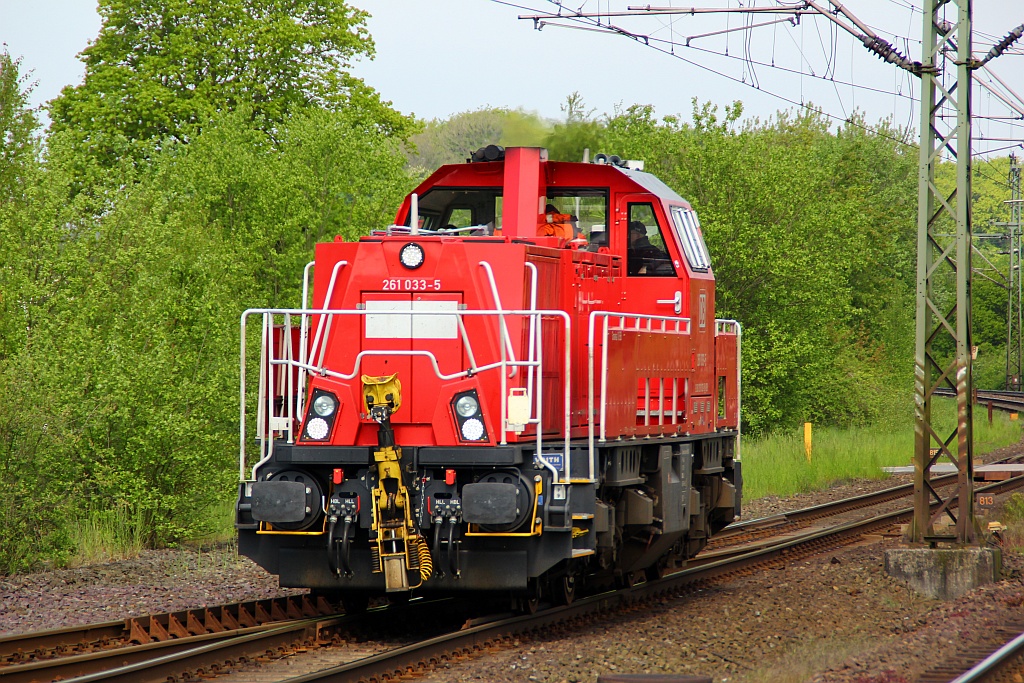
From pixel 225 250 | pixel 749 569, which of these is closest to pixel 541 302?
pixel 749 569

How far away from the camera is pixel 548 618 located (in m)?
9.49

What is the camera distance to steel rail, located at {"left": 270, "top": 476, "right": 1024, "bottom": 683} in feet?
24.7

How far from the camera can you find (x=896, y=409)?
3522 cm

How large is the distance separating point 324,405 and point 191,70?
84.7 ft

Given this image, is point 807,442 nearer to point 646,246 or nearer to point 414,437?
point 646,246

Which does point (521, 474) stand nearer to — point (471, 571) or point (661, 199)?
point (471, 571)

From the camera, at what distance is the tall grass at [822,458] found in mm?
22078

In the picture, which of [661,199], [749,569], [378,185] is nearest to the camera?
[661,199]

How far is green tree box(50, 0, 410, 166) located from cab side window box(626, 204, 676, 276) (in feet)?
69.5

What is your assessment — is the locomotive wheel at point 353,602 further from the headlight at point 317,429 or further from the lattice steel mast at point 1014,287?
the lattice steel mast at point 1014,287

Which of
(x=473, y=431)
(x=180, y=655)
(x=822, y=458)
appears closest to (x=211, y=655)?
(x=180, y=655)

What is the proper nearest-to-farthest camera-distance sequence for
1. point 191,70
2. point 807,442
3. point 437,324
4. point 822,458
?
point 437,324
point 822,458
point 807,442
point 191,70

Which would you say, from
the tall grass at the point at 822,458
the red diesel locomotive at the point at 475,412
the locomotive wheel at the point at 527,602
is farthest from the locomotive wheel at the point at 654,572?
the tall grass at the point at 822,458

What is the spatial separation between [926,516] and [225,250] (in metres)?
12.0
